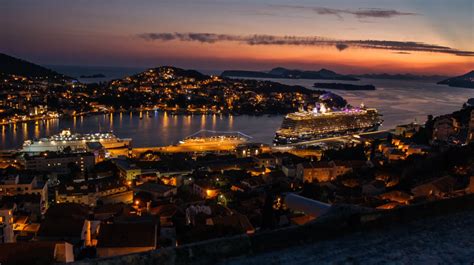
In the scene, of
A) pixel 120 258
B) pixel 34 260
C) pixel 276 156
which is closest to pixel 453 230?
pixel 120 258

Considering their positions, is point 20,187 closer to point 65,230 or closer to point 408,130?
point 65,230

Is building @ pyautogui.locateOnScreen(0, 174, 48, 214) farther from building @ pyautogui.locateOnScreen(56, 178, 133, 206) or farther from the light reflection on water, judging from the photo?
the light reflection on water

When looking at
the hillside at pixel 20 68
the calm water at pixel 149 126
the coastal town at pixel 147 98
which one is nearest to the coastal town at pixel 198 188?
the calm water at pixel 149 126

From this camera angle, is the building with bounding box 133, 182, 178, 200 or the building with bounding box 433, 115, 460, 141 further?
the building with bounding box 433, 115, 460, 141

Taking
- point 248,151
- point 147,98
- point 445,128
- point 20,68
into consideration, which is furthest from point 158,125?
point 20,68

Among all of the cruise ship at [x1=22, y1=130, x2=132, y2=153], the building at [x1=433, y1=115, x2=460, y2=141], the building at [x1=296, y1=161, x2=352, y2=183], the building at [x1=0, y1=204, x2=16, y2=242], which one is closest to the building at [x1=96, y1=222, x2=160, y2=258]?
the building at [x1=0, y1=204, x2=16, y2=242]

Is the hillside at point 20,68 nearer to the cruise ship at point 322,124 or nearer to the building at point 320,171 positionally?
the cruise ship at point 322,124

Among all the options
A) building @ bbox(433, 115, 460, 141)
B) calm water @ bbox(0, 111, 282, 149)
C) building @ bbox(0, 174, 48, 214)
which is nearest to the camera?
building @ bbox(0, 174, 48, 214)
